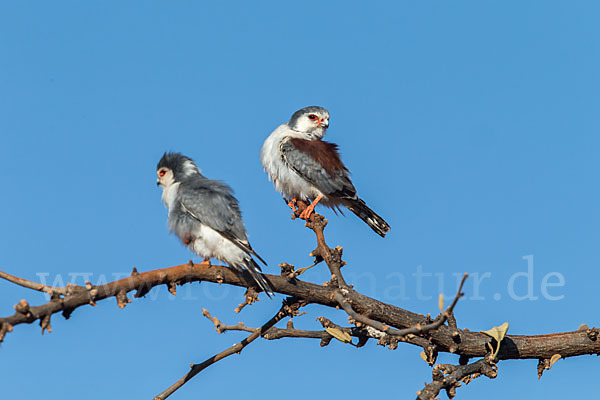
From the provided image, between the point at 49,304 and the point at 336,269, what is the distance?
7.34 ft

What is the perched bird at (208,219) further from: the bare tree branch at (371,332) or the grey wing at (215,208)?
the bare tree branch at (371,332)

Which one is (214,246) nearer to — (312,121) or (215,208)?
(215,208)

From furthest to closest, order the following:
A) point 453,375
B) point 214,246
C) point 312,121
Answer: point 312,121 < point 214,246 < point 453,375

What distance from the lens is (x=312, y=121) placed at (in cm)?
927

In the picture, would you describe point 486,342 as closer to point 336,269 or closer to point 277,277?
point 336,269

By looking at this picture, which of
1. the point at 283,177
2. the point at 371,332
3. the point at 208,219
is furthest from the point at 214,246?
the point at 283,177

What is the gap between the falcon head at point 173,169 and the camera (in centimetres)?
734

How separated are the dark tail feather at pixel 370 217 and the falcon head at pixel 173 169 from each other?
2.03m

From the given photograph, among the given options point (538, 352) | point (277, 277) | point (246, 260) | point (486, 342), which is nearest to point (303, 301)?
point (277, 277)

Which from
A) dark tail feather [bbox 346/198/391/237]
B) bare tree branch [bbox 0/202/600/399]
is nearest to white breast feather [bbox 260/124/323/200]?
dark tail feather [bbox 346/198/391/237]

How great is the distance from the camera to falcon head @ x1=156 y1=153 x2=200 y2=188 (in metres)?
7.34

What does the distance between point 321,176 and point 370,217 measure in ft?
2.48

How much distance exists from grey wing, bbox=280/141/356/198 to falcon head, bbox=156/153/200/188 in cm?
136

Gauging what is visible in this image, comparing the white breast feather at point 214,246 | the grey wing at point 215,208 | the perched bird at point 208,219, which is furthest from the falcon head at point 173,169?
the white breast feather at point 214,246
